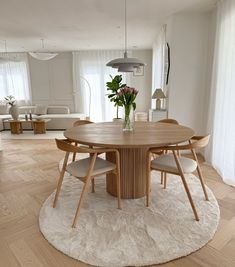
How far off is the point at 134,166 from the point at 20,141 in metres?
3.92

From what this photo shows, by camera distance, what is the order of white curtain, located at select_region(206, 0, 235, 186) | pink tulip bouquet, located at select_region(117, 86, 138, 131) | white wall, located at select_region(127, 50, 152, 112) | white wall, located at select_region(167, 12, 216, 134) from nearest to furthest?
pink tulip bouquet, located at select_region(117, 86, 138, 131)
white curtain, located at select_region(206, 0, 235, 186)
white wall, located at select_region(167, 12, 216, 134)
white wall, located at select_region(127, 50, 152, 112)

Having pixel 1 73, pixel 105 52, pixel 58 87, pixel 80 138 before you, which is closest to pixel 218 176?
pixel 80 138

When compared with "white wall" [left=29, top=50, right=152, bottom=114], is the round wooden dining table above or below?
below

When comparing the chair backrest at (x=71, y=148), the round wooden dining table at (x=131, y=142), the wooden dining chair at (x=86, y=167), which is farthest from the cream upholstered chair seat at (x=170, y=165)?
the chair backrest at (x=71, y=148)

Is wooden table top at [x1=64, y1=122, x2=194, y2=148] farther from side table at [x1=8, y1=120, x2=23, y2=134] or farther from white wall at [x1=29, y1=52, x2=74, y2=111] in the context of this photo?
white wall at [x1=29, y1=52, x2=74, y2=111]

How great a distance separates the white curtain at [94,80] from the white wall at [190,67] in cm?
390

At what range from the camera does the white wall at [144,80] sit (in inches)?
286

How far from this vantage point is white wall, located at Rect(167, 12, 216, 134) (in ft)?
11.7

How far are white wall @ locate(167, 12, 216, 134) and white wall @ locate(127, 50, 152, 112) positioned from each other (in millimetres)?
3474

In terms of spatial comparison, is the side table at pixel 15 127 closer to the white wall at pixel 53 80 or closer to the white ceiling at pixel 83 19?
the white wall at pixel 53 80

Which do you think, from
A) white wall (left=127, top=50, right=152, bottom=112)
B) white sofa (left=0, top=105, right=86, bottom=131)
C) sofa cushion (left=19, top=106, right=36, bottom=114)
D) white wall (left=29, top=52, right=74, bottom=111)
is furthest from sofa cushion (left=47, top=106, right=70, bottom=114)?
white wall (left=127, top=50, right=152, bottom=112)

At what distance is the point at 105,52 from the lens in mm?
7332

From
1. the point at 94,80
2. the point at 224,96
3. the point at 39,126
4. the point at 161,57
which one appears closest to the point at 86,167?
the point at 224,96

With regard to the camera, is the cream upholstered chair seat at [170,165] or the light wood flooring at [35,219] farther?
the cream upholstered chair seat at [170,165]
